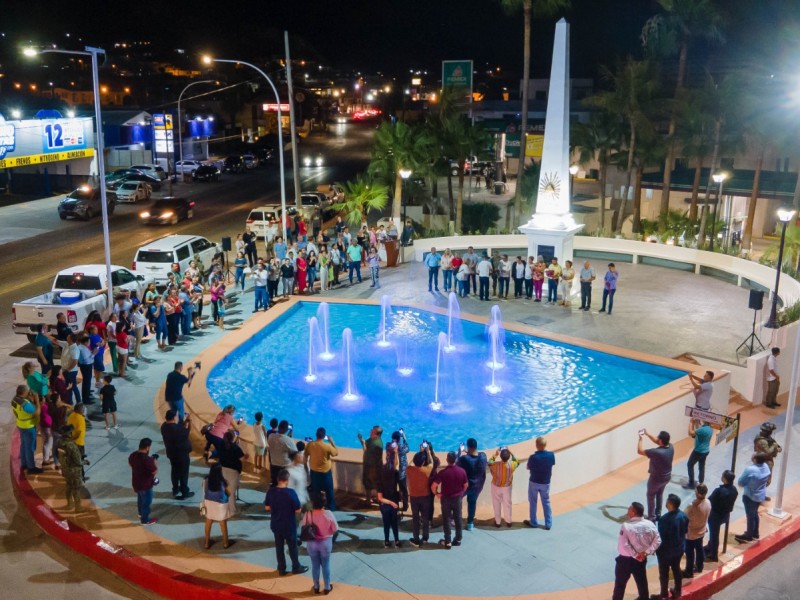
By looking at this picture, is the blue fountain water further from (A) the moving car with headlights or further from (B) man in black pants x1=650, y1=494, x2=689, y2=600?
(A) the moving car with headlights

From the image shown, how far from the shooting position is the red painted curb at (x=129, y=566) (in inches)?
375

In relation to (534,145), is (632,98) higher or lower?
higher

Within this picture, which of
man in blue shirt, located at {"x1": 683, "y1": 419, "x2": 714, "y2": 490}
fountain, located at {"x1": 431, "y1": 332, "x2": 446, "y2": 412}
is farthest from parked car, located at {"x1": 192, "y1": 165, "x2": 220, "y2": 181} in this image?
man in blue shirt, located at {"x1": 683, "y1": 419, "x2": 714, "y2": 490}

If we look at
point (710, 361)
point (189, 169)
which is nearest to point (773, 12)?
point (189, 169)

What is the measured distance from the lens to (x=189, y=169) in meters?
61.1

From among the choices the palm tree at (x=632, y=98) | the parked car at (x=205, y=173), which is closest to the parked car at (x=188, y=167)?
the parked car at (x=205, y=173)

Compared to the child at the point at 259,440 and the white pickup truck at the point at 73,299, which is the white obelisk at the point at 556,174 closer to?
the white pickup truck at the point at 73,299

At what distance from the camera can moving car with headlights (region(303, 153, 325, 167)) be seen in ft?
245

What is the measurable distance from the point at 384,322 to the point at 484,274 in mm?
3853

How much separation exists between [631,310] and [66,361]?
1538cm

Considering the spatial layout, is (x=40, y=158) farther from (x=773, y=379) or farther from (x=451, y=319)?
(x=773, y=379)

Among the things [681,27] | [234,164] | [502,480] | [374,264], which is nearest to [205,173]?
[234,164]

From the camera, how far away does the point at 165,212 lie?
39.2m

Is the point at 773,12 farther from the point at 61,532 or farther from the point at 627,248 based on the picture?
the point at 61,532
